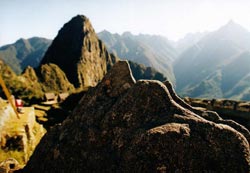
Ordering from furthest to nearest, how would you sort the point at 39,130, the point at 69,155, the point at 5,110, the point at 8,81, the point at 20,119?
the point at 8,81 < the point at 39,130 < the point at 20,119 < the point at 5,110 < the point at 69,155

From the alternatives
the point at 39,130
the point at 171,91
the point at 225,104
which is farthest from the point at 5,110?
the point at 225,104

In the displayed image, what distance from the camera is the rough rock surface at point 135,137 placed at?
496 inches

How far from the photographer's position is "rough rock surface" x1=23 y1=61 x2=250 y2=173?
12586 millimetres

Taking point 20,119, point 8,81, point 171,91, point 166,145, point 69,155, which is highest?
point 171,91

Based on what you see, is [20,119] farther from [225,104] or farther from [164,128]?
[225,104]

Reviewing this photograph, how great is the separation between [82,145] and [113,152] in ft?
7.22

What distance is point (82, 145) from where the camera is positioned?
1587 centimetres

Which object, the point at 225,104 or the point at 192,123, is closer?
the point at 192,123

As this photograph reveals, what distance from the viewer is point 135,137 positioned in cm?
1382

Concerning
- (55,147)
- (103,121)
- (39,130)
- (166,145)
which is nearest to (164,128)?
(166,145)

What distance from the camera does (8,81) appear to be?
5664 inches

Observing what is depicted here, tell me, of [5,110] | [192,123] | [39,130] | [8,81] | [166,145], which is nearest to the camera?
[166,145]

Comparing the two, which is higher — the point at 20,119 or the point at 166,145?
the point at 166,145

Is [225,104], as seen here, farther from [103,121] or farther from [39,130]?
[103,121]
